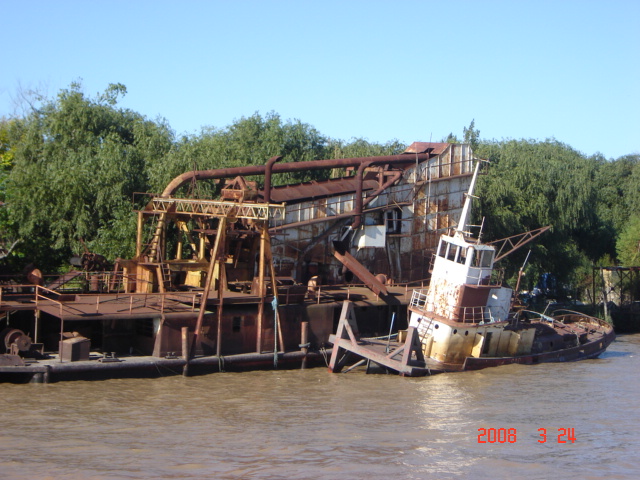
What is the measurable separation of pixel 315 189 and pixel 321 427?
1594 cm

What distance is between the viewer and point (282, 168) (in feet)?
106

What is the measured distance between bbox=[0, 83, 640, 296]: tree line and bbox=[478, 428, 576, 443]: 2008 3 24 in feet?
57.1

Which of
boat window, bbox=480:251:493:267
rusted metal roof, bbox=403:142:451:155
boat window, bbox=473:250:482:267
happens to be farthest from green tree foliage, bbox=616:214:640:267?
boat window, bbox=473:250:482:267

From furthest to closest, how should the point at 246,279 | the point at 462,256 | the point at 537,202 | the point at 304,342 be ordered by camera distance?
the point at 537,202 < the point at 246,279 < the point at 462,256 < the point at 304,342

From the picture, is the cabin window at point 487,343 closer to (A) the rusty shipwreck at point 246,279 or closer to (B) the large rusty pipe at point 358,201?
(A) the rusty shipwreck at point 246,279

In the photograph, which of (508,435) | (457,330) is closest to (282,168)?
(457,330)

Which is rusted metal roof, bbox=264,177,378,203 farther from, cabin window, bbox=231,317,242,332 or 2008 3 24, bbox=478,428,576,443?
2008 3 24, bbox=478,428,576,443

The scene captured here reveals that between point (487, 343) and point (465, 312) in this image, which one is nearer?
point (465, 312)

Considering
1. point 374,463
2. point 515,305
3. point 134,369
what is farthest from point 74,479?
point 515,305

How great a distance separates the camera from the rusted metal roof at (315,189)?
103ft

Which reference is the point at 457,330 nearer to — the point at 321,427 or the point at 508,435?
the point at 508,435

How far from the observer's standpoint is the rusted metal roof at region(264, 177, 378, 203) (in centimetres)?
3139

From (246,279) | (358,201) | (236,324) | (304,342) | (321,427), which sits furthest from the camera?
(358,201)

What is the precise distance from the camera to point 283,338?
2673 centimetres
